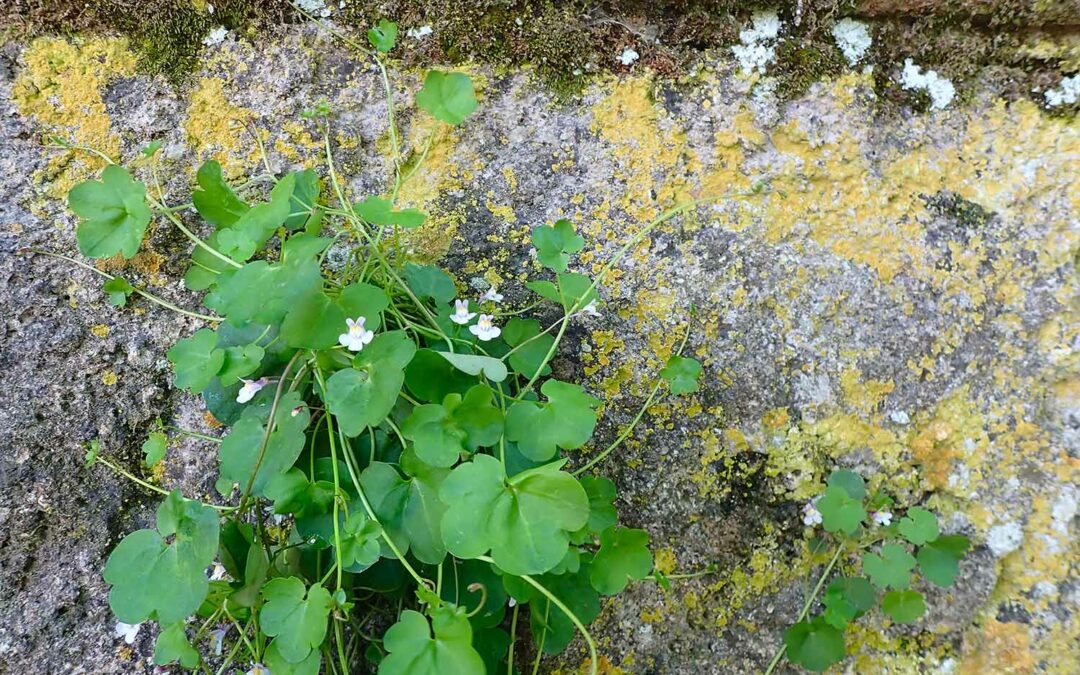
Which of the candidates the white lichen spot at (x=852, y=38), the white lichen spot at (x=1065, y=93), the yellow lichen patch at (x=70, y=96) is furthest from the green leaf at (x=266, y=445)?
the white lichen spot at (x=1065, y=93)

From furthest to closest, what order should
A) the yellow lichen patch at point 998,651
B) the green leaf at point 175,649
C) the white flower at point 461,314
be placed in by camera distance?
the yellow lichen patch at point 998,651, the white flower at point 461,314, the green leaf at point 175,649

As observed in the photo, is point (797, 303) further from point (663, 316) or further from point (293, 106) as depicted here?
point (293, 106)

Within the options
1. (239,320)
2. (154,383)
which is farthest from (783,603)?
(154,383)

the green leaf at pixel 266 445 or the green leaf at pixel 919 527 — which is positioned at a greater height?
the green leaf at pixel 919 527

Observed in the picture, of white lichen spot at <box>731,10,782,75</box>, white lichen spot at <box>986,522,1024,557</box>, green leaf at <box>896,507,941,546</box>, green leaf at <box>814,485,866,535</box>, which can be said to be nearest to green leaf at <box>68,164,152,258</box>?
white lichen spot at <box>731,10,782,75</box>

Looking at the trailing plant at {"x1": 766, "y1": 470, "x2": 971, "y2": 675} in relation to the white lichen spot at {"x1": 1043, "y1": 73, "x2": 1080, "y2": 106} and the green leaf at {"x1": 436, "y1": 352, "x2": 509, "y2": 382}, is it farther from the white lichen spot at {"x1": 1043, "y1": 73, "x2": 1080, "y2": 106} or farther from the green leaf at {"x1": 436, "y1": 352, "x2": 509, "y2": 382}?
the white lichen spot at {"x1": 1043, "y1": 73, "x2": 1080, "y2": 106}

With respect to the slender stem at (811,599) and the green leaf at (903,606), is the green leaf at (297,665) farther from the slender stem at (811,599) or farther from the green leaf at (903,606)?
the green leaf at (903,606)
